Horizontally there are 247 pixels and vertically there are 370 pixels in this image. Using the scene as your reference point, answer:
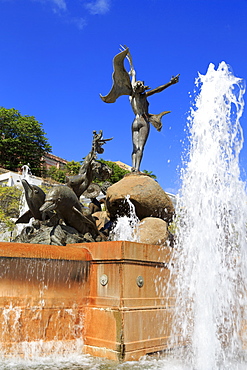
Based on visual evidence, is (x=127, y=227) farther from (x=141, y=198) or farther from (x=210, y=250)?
(x=210, y=250)

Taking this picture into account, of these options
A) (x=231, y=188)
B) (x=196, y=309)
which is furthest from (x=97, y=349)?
(x=231, y=188)

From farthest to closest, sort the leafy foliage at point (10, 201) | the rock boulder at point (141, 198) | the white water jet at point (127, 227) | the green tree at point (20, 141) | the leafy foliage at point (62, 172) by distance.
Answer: the leafy foliage at point (62, 172), the green tree at point (20, 141), the leafy foliage at point (10, 201), the rock boulder at point (141, 198), the white water jet at point (127, 227)

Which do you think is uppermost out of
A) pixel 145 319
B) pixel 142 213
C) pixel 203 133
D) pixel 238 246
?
pixel 203 133

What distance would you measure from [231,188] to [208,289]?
1.61 metres

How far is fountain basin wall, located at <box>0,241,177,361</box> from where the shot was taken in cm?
474

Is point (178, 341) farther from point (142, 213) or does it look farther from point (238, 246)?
point (142, 213)

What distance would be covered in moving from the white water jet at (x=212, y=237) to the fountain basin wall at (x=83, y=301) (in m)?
0.50

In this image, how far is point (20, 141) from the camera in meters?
46.1

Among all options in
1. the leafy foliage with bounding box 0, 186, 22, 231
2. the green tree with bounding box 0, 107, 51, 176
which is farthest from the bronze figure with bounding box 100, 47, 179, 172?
the green tree with bounding box 0, 107, 51, 176

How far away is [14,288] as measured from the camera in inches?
189

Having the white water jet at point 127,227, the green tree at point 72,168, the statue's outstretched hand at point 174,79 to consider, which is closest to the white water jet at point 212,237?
the white water jet at point 127,227

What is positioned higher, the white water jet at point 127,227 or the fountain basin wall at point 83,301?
the white water jet at point 127,227

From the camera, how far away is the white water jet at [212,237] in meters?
5.29

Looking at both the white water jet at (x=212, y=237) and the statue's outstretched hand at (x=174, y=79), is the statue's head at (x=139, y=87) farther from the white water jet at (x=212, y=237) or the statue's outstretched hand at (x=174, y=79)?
the white water jet at (x=212, y=237)
